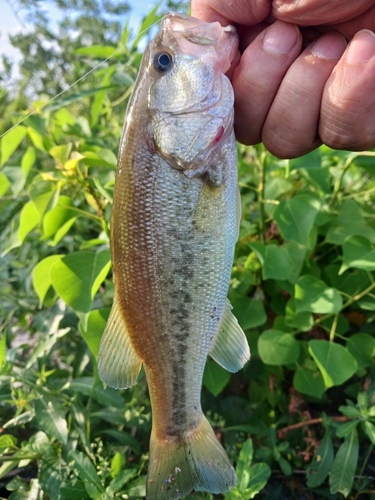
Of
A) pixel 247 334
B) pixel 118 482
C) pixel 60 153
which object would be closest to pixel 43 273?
pixel 60 153

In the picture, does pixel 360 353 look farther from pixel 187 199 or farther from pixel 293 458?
pixel 187 199

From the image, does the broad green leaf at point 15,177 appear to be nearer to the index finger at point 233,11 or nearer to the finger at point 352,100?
the index finger at point 233,11

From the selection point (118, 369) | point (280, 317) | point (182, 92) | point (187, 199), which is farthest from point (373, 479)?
point (182, 92)

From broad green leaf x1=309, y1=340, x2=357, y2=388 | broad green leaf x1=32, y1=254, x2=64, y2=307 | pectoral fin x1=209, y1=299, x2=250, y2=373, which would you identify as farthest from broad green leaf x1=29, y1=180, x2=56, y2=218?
broad green leaf x1=309, y1=340, x2=357, y2=388

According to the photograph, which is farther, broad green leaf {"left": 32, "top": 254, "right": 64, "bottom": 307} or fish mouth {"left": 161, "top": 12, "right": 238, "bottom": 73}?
broad green leaf {"left": 32, "top": 254, "right": 64, "bottom": 307}

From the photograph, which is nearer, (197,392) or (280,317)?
(197,392)

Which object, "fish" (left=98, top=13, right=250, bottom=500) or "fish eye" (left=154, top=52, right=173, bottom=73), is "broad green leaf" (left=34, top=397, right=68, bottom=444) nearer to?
"fish" (left=98, top=13, right=250, bottom=500)

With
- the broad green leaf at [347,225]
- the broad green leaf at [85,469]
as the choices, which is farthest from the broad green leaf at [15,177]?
the broad green leaf at [347,225]

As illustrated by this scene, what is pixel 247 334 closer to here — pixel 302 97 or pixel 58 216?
pixel 58 216
